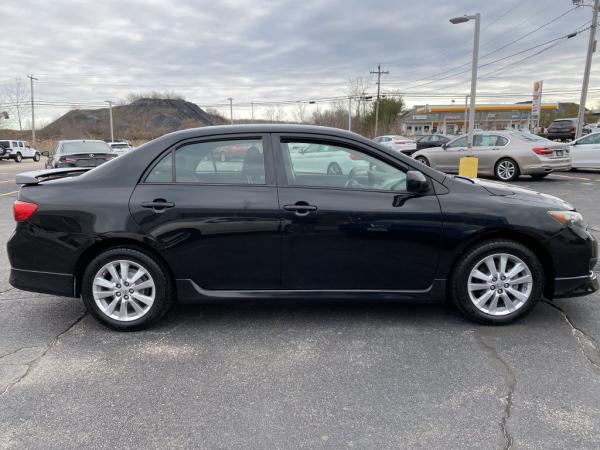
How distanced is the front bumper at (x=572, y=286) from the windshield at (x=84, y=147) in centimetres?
1270

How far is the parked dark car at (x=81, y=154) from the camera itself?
12625 mm

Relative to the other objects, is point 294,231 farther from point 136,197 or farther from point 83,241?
point 83,241

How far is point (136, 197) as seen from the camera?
3654 millimetres

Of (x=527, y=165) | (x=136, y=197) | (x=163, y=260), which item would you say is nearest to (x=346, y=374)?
(x=163, y=260)

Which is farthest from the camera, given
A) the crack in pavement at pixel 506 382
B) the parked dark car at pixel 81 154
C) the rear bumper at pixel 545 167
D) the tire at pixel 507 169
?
the tire at pixel 507 169

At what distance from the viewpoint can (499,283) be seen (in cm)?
374

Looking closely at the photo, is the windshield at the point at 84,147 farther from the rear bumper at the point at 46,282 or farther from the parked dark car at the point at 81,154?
the rear bumper at the point at 46,282

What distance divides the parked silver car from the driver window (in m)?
10.4

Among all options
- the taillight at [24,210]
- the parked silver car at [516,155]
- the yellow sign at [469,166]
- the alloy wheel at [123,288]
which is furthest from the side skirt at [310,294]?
the parked silver car at [516,155]

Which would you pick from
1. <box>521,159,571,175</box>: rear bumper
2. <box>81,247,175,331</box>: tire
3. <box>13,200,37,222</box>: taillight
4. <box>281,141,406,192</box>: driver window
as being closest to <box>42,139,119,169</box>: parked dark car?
<box>13,200,37,222</box>: taillight

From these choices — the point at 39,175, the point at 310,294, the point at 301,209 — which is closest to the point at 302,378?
the point at 310,294

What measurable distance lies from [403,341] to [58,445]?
7.73ft

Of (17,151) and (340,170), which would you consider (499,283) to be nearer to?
(340,170)

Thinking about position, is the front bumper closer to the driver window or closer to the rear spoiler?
the driver window
